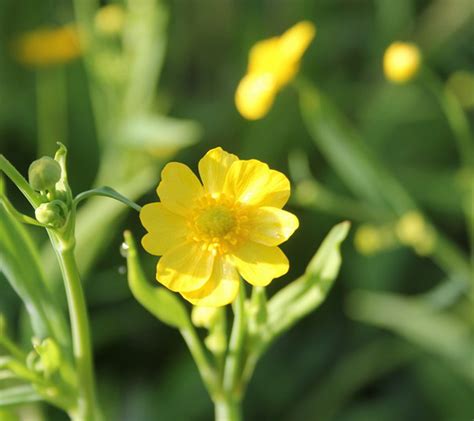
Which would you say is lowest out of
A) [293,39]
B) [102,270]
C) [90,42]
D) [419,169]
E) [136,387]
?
[136,387]

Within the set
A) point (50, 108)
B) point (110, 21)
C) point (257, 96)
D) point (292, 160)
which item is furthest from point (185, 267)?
point (50, 108)

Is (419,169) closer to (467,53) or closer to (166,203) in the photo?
(467,53)

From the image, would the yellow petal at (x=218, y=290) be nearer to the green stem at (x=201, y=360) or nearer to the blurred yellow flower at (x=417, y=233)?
the green stem at (x=201, y=360)

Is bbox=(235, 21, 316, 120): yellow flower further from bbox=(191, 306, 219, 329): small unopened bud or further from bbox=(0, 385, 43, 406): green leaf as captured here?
bbox=(0, 385, 43, 406): green leaf

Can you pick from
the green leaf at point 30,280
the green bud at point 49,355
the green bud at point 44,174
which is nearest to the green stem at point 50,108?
the green leaf at point 30,280

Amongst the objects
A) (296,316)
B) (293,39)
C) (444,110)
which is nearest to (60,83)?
(293,39)
